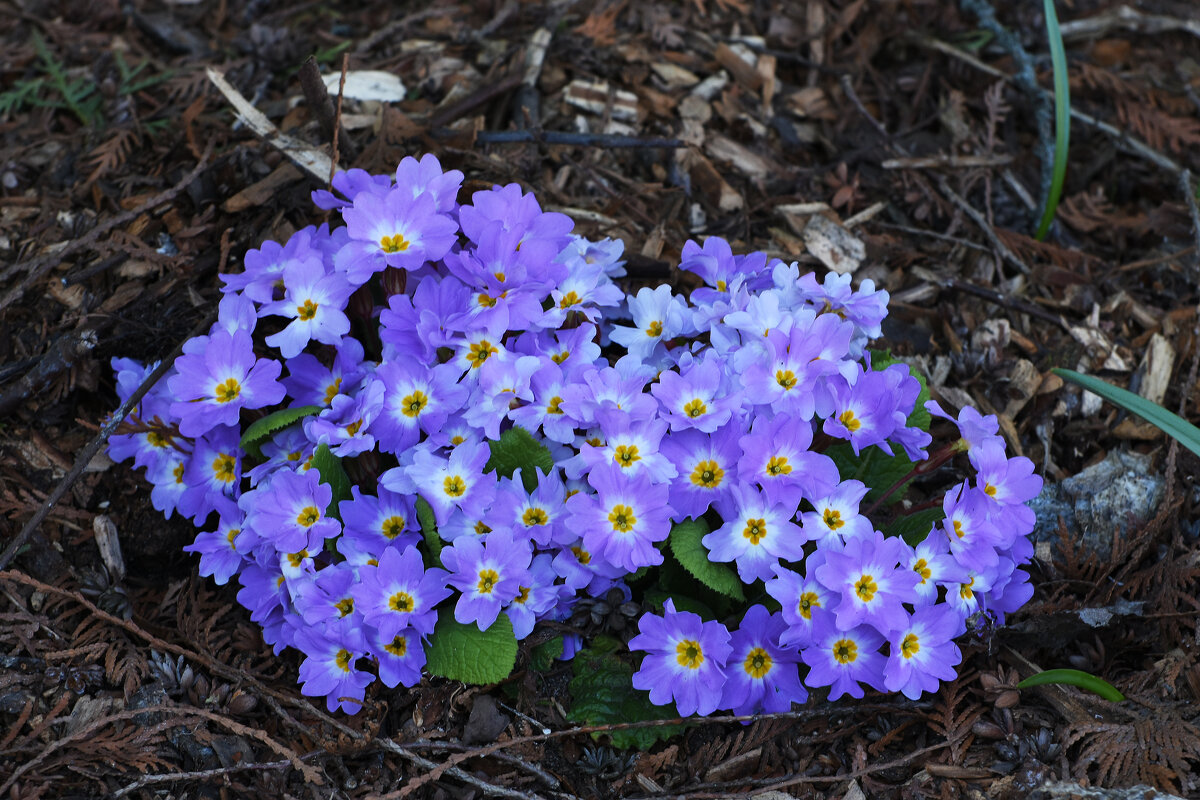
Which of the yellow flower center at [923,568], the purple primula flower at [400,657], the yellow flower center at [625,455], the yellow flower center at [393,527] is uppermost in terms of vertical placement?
the yellow flower center at [625,455]

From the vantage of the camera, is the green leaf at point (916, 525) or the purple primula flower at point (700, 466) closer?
the purple primula flower at point (700, 466)

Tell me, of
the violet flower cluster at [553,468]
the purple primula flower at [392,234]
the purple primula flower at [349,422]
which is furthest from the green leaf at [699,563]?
the purple primula flower at [392,234]

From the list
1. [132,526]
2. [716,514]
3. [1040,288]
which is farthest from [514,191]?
[1040,288]

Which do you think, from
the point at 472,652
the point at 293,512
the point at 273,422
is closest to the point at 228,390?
the point at 273,422

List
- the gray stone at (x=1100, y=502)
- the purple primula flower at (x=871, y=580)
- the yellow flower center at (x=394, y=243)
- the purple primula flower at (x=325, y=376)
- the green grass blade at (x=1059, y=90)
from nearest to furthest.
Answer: the purple primula flower at (x=871, y=580) < the yellow flower center at (x=394, y=243) < the purple primula flower at (x=325, y=376) < the gray stone at (x=1100, y=502) < the green grass blade at (x=1059, y=90)

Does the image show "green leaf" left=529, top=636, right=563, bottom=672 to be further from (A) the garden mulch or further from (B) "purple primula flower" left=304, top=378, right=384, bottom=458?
(B) "purple primula flower" left=304, top=378, right=384, bottom=458

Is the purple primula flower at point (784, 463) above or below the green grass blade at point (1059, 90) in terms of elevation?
below

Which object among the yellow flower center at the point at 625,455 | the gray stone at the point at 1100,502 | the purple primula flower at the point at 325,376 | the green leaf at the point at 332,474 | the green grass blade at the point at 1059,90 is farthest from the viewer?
the green grass blade at the point at 1059,90

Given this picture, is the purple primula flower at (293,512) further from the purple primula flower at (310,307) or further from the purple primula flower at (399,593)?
the purple primula flower at (310,307)

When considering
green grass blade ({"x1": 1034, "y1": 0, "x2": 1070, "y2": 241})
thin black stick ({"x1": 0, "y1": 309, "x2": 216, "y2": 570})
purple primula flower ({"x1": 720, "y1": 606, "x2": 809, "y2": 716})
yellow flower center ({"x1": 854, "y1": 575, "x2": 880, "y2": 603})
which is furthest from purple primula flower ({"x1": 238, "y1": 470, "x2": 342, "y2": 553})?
green grass blade ({"x1": 1034, "y1": 0, "x2": 1070, "y2": 241})
